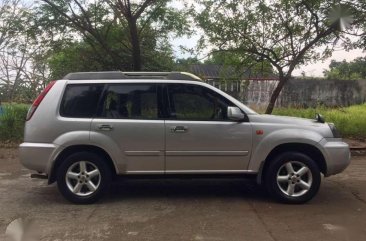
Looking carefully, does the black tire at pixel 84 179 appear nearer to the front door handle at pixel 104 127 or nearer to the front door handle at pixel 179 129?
the front door handle at pixel 104 127

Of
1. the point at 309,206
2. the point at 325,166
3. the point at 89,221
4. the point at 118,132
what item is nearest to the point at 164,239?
the point at 89,221

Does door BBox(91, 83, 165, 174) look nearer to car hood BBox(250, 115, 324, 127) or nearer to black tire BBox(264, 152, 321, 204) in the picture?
car hood BBox(250, 115, 324, 127)

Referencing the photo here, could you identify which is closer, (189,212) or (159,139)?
(189,212)

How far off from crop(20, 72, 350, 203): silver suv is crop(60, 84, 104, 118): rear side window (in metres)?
0.01

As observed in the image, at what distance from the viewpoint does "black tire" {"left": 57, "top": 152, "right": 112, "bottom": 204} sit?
6.00 metres

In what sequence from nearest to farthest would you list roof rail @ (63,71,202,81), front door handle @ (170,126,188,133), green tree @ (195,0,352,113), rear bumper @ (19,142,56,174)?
rear bumper @ (19,142,56,174)
front door handle @ (170,126,188,133)
roof rail @ (63,71,202,81)
green tree @ (195,0,352,113)

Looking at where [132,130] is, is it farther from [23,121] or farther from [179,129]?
[23,121]

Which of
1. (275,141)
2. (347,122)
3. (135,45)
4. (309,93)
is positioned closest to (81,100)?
(275,141)

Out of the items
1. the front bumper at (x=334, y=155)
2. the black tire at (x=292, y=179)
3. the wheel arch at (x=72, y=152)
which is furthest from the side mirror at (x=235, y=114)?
the wheel arch at (x=72, y=152)

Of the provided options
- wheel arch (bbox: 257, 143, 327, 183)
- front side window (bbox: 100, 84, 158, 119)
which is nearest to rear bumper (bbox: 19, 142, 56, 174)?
front side window (bbox: 100, 84, 158, 119)

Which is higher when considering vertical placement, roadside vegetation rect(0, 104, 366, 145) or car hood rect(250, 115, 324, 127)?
car hood rect(250, 115, 324, 127)

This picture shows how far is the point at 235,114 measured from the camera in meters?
6.06

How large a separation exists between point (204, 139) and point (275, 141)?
946 mm

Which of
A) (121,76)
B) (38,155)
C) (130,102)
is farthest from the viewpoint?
(121,76)
